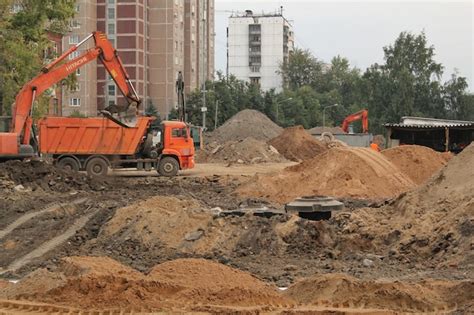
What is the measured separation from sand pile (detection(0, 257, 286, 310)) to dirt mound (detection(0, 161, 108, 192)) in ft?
43.5

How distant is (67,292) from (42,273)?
108 centimetres

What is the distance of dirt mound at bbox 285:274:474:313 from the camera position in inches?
319

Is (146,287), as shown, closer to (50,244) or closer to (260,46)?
(50,244)

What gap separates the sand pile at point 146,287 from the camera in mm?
8273

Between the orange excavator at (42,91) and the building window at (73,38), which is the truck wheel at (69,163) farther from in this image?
the building window at (73,38)

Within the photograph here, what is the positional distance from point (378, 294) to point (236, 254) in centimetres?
439

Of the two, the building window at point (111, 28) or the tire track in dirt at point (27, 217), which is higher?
the building window at point (111, 28)

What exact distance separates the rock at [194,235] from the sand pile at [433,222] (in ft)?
8.84

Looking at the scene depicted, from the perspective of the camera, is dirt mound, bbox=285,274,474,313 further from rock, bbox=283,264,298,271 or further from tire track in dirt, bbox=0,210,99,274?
tire track in dirt, bbox=0,210,99,274

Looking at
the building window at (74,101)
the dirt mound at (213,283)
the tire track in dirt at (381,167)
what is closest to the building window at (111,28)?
the building window at (74,101)

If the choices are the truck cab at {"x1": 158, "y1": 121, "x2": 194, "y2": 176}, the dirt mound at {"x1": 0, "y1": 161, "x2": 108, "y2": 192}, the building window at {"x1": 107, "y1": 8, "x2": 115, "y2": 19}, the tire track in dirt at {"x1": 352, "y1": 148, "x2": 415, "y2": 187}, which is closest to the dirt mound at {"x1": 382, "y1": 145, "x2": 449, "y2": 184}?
the tire track in dirt at {"x1": 352, "y1": 148, "x2": 415, "y2": 187}

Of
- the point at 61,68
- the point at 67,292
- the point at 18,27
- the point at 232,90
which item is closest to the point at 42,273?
the point at 67,292

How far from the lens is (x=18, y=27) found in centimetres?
3225

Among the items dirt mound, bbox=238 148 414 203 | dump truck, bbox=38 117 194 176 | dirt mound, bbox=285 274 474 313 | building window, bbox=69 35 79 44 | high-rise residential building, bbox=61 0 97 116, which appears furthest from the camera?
building window, bbox=69 35 79 44
